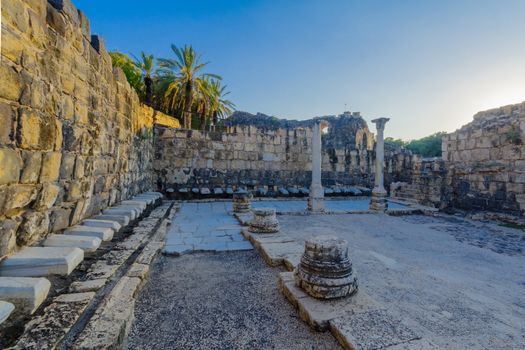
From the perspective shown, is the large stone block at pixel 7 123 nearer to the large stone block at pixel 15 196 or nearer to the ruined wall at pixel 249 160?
the large stone block at pixel 15 196

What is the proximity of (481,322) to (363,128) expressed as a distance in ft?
90.7

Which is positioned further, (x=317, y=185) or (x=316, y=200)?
(x=317, y=185)

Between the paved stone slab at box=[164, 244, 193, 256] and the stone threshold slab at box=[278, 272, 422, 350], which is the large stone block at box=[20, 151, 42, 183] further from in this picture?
the stone threshold slab at box=[278, 272, 422, 350]

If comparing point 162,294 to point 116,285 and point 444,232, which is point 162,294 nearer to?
point 116,285

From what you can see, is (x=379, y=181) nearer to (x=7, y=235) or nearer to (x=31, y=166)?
(x=31, y=166)

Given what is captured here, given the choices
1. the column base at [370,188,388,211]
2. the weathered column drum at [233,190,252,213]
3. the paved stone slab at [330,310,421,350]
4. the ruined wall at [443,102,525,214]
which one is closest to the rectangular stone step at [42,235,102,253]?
the paved stone slab at [330,310,421,350]

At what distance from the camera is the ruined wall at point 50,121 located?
2.04 m

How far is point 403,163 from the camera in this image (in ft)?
41.8

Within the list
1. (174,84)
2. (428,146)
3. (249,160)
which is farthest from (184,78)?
(428,146)

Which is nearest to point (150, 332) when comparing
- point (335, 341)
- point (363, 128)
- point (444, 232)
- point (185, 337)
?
point (185, 337)

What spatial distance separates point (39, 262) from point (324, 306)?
7.78 ft

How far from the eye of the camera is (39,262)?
2094mm

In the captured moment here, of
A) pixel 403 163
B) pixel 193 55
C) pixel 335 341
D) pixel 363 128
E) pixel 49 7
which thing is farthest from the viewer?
pixel 363 128

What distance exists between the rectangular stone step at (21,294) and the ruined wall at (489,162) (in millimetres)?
9710
